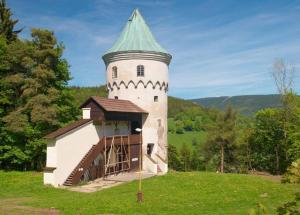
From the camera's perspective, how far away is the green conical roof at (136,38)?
29783 mm

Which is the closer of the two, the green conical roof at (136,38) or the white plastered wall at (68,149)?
the white plastered wall at (68,149)

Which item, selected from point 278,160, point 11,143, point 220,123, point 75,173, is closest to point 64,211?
point 75,173

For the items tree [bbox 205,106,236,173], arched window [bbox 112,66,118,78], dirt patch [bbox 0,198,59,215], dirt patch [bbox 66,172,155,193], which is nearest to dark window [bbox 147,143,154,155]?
dirt patch [bbox 66,172,155,193]

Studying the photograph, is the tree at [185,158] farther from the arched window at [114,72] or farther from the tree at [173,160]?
the arched window at [114,72]

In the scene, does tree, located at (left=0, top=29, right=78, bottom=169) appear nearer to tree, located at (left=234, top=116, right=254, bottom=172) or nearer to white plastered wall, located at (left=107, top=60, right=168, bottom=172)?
white plastered wall, located at (left=107, top=60, right=168, bottom=172)

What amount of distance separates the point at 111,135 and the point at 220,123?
22556 millimetres

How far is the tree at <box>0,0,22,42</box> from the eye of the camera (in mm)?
32781

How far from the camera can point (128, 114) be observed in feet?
91.0

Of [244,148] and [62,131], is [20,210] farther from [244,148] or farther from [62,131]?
[244,148]

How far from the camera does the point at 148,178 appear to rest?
79.7 feet

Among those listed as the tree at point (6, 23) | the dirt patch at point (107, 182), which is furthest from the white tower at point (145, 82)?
the tree at point (6, 23)

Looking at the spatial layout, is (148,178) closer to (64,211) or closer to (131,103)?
(131,103)

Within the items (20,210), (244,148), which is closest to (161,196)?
(20,210)

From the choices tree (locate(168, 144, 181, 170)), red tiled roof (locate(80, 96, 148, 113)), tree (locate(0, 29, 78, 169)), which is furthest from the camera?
tree (locate(168, 144, 181, 170))
